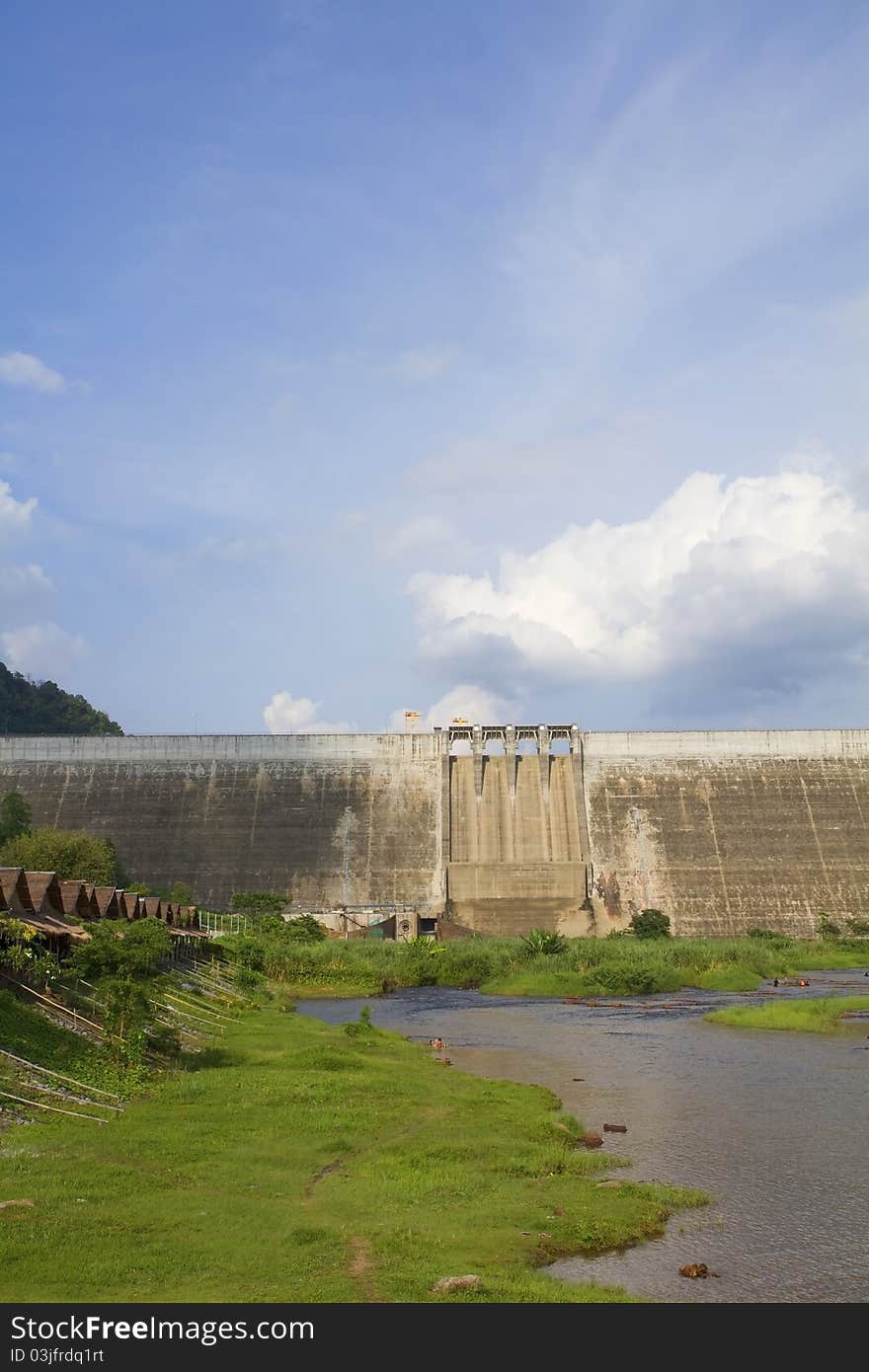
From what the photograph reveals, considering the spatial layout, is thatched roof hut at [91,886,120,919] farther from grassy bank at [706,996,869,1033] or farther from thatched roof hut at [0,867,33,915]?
grassy bank at [706,996,869,1033]

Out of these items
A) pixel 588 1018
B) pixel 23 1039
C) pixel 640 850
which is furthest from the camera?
pixel 640 850

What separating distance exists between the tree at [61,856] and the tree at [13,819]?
499 cm

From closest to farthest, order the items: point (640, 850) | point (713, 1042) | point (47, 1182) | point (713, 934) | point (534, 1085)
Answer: point (47, 1182) < point (534, 1085) < point (713, 1042) < point (713, 934) < point (640, 850)

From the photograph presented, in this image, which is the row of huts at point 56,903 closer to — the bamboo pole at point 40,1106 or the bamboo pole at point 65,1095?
the bamboo pole at point 65,1095

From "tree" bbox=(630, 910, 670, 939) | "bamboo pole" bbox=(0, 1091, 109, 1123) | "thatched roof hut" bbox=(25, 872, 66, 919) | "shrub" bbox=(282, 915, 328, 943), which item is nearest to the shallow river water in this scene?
"bamboo pole" bbox=(0, 1091, 109, 1123)

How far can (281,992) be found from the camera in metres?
37.0

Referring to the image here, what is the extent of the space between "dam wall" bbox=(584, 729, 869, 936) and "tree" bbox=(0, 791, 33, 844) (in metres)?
32.3

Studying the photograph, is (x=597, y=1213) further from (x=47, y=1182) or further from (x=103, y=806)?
(x=103, y=806)

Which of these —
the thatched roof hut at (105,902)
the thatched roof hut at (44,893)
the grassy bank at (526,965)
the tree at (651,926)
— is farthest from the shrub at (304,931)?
the thatched roof hut at (44,893)

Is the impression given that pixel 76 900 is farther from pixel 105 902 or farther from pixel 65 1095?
pixel 65 1095

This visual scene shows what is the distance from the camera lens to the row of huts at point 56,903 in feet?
A: 73.1

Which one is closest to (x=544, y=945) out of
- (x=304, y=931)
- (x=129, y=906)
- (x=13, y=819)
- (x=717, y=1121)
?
(x=304, y=931)
